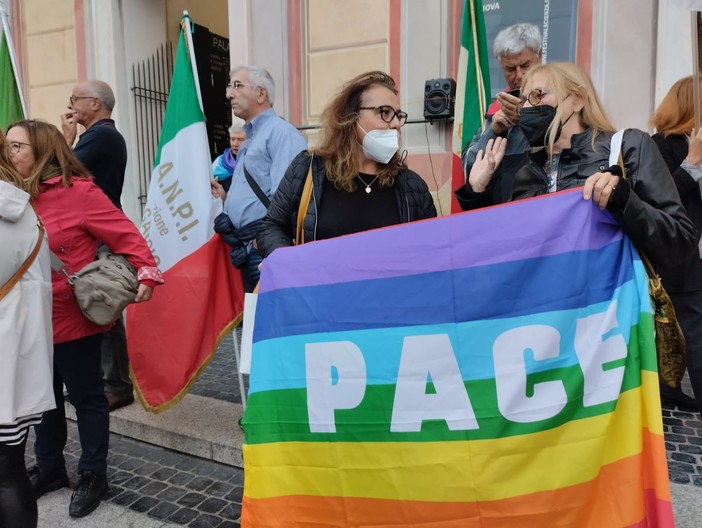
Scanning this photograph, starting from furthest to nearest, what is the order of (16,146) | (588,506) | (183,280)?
1. (183,280)
2. (16,146)
3. (588,506)

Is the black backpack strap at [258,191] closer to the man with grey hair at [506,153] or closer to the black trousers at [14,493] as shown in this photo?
the man with grey hair at [506,153]

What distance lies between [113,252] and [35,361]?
2.76 ft

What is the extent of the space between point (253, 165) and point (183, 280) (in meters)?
0.82

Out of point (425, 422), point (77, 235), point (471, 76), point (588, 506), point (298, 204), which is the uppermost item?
point (471, 76)

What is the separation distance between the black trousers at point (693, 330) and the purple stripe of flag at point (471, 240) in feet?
5.78

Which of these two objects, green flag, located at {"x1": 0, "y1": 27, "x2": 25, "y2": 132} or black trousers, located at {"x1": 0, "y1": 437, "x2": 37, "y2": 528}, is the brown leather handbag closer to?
black trousers, located at {"x1": 0, "y1": 437, "x2": 37, "y2": 528}

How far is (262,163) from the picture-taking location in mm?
3570

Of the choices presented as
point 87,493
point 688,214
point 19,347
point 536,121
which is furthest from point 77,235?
point 688,214

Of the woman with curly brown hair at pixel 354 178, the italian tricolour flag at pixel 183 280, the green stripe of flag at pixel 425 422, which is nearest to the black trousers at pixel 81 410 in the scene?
the italian tricolour flag at pixel 183 280

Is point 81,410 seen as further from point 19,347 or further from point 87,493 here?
point 19,347

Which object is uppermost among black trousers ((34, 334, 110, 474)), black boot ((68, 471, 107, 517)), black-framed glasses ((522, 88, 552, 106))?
black-framed glasses ((522, 88, 552, 106))

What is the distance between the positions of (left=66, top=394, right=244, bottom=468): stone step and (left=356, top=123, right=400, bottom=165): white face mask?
190cm

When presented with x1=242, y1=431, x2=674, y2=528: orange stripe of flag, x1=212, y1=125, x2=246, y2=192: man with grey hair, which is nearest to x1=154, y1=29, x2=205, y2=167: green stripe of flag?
x1=212, y1=125, x2=246, y2=192: man with grey hair

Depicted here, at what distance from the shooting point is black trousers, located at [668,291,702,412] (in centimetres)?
334
